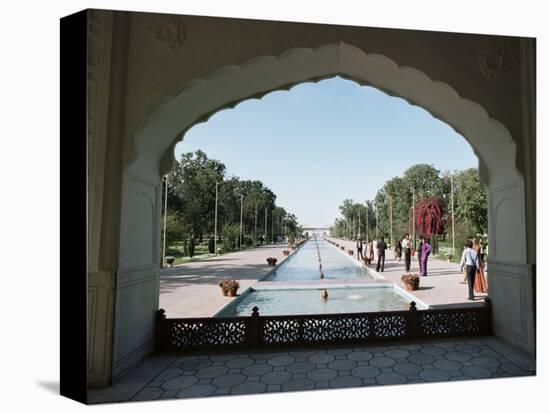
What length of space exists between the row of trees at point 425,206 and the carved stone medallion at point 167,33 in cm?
621

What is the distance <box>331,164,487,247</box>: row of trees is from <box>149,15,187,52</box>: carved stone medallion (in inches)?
244

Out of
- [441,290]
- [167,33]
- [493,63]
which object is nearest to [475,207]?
[441,290]

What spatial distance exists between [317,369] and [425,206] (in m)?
17.2

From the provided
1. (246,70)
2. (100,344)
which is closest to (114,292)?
(100,344)

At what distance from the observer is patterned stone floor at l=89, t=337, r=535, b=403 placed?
9.50ft

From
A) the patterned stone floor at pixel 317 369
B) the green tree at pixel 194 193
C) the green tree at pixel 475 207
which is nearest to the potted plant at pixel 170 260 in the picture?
the green tree at pixel 194 193

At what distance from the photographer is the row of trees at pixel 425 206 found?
15.7 metres

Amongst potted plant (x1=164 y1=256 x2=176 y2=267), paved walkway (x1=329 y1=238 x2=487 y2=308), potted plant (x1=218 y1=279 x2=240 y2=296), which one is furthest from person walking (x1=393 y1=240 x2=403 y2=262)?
potted plant (x1=218 y1=279 x2=240 y2=296)

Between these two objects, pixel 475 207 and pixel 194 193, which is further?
pixel 194 193

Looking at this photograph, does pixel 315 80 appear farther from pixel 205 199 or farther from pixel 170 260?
pixel 205 199

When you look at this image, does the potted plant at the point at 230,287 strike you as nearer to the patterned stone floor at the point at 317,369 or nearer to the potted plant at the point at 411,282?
the patterned stone floor at the point at 317,369

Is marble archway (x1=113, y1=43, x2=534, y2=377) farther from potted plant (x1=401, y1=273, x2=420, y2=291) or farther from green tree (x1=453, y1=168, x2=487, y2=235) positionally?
green tree (x1=453, y1=168, x2=487, y2=235)

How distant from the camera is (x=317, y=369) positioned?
10.5ft

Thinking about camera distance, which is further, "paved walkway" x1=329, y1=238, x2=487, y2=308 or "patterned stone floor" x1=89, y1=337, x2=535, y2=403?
"paved walkway" x1=329, y1=238, x2=487, y2=308
